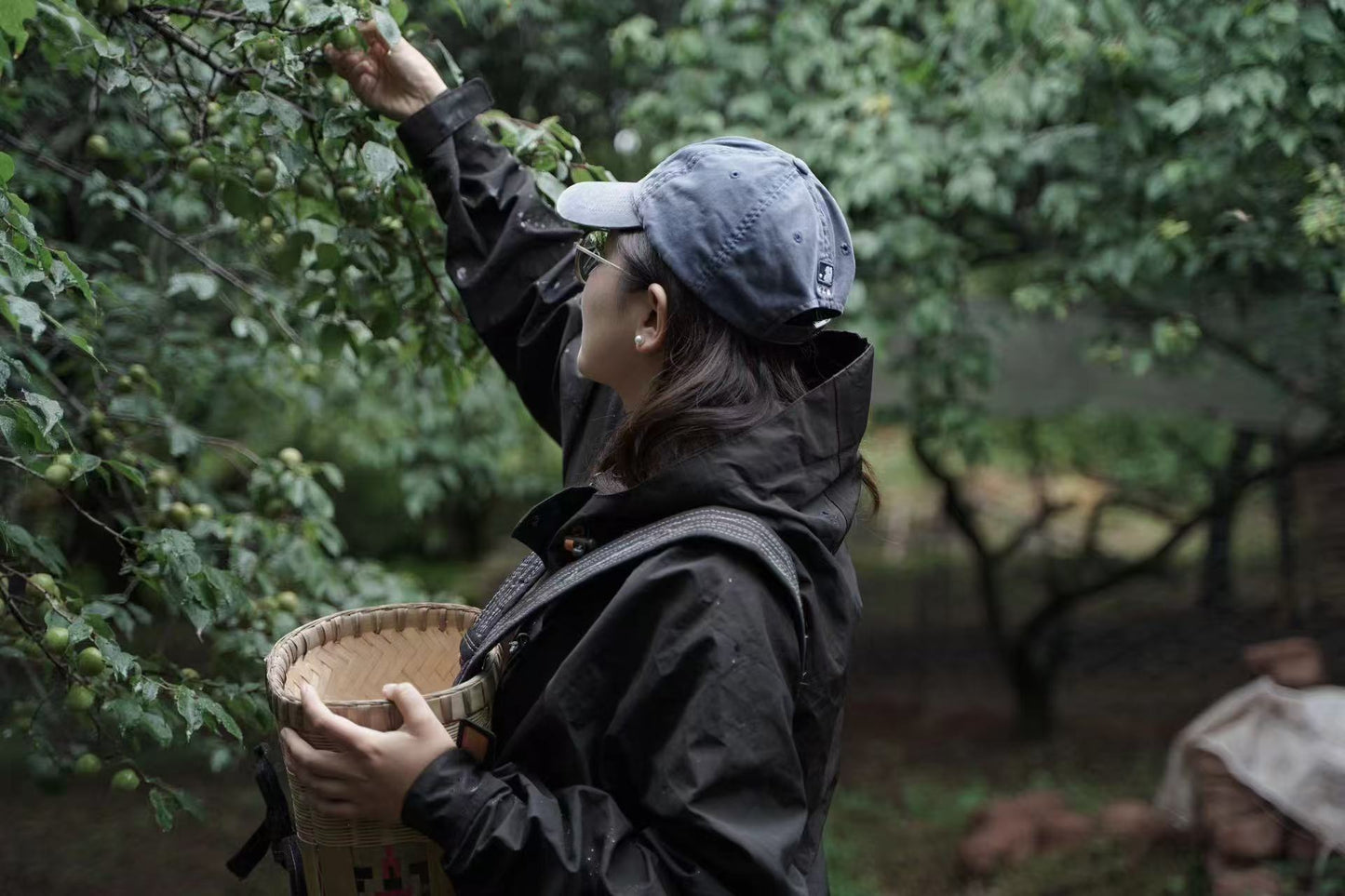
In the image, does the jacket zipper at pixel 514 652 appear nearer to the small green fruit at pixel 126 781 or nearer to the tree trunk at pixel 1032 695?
the small green fruit at pixel 126 781

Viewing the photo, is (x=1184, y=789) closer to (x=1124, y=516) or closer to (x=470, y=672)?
(x=470, y=672)

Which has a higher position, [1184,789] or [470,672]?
[470,672]

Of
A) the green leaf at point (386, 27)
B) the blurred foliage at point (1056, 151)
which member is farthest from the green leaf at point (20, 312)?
the blurred foliage at point (1056, 151)

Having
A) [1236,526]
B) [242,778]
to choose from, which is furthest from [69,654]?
[1236,526]

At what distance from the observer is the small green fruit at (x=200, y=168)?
215 centimetres

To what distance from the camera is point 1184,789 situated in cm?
450

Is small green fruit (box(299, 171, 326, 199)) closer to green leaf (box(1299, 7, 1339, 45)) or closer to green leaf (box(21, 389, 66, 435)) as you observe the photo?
green leaf (box(21, 389, 66, 435))

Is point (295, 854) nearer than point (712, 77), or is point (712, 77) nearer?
point (295, 854)

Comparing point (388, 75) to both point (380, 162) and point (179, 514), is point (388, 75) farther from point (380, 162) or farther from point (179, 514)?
point (179, 514)

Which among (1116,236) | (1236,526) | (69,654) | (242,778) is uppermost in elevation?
(69,654)

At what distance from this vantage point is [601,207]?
1615 millimetres

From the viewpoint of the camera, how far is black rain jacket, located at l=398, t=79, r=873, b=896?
134cm

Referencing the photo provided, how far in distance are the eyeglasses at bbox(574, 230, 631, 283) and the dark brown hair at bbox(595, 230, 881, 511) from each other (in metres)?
0.02

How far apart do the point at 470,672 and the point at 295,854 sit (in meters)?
0.33
